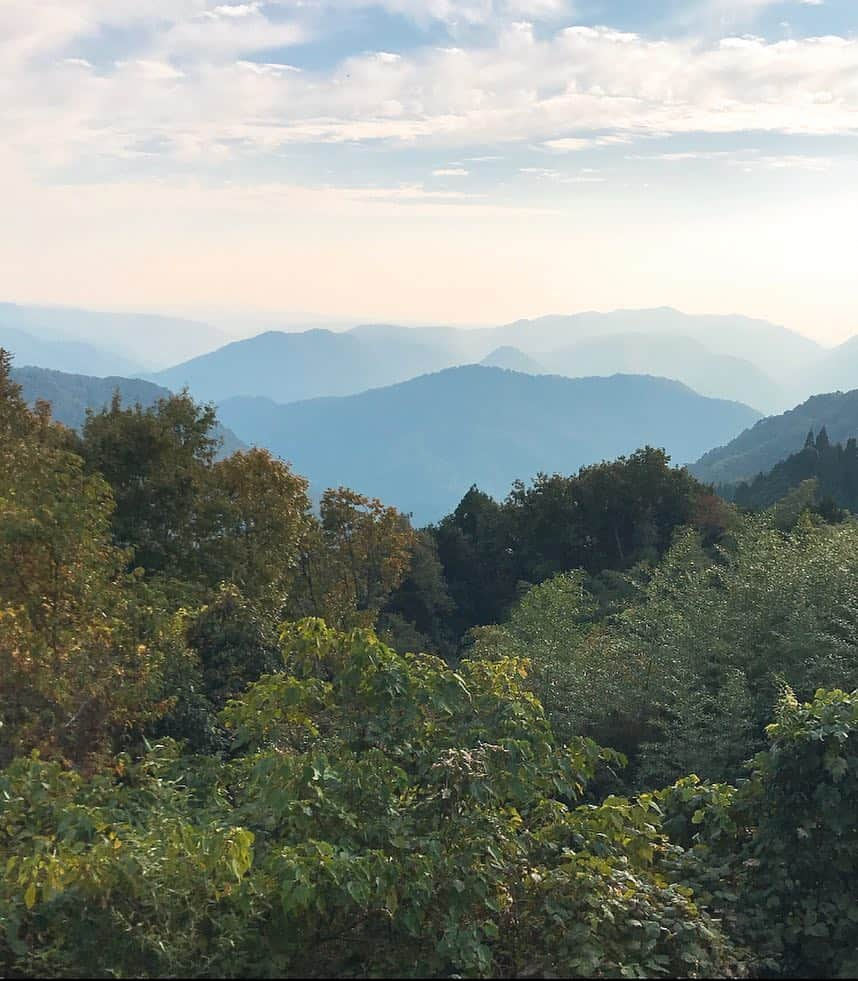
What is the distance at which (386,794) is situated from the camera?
198 inches

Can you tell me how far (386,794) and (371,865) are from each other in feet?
2.45

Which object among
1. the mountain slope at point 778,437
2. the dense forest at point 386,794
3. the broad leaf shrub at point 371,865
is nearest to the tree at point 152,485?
the dense forest at point 386,794

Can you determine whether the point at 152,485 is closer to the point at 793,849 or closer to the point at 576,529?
the point at 793,849

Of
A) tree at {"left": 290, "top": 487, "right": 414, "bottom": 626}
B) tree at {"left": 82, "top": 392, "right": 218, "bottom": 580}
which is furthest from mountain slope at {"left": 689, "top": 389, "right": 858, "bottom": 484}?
tree at {"left": 82, "top": 392, "right": 218, "bottom": 580}

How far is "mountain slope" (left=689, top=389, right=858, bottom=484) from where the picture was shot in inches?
4724

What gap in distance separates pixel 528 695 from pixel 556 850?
1286 millimetres

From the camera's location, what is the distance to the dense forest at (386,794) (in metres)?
4.28

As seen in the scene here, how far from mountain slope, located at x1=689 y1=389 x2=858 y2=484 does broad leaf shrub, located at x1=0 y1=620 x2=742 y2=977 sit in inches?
4263

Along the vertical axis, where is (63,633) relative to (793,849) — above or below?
above

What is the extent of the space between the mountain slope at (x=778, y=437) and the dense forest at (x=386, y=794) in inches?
4020

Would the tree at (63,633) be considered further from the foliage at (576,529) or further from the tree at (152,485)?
the foliage at (576,529)

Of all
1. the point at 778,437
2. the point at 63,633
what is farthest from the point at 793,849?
the point at 778,437

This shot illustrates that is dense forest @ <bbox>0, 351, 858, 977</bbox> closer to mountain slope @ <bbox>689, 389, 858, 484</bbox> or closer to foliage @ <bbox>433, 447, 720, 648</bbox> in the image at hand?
foliage @ <bbox>433, 447, 720, 648</bbox>

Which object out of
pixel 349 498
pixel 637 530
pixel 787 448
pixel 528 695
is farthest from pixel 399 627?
pixel 787 448
